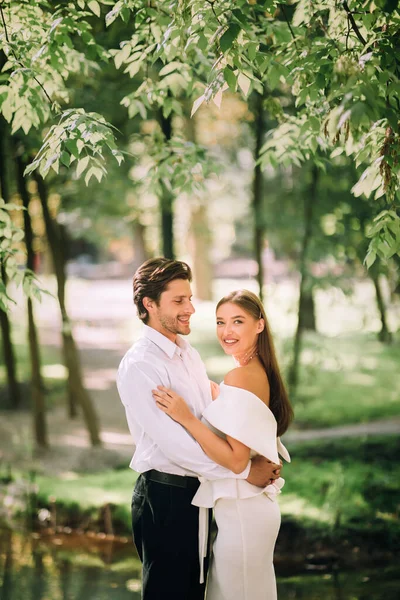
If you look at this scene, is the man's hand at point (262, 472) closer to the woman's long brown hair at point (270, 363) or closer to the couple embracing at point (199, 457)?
the couple embracing at point (199, 457)

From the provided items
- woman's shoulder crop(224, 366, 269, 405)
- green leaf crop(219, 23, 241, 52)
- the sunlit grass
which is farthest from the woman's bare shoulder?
the sunlit grass

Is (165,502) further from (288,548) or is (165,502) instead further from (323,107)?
(288,548)

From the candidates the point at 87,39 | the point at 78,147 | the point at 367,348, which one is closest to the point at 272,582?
the point at 78,147

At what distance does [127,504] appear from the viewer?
732 centimetres

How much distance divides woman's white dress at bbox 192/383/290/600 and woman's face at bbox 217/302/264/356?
0.71 feet

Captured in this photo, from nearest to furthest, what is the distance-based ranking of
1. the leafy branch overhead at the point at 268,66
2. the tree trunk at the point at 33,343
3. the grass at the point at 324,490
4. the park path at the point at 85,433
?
1. the leafy branch overhead at the point at 268,66
2. the grass at the point at 324,490
3. the tree trunk at the point at 33,343
4. the park path at the point at 85,433

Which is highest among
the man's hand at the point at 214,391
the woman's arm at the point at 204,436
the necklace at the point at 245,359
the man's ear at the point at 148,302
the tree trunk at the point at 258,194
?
the tree trunk at the point at 258,194

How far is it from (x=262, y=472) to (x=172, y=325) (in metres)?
0.83

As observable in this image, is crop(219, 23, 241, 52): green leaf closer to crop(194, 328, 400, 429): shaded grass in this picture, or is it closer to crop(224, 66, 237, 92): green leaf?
crop(224, 66, 237, 92): green leaf

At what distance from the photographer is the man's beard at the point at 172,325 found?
368 centimetres

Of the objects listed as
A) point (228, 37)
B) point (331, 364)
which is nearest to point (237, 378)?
point (228, 37)

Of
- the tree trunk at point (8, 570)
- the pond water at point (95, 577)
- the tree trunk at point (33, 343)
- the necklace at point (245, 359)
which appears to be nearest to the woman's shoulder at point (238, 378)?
the necklace at point (245, 359)

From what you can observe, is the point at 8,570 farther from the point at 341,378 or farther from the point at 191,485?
the point at 341,378

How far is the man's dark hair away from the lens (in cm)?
364
